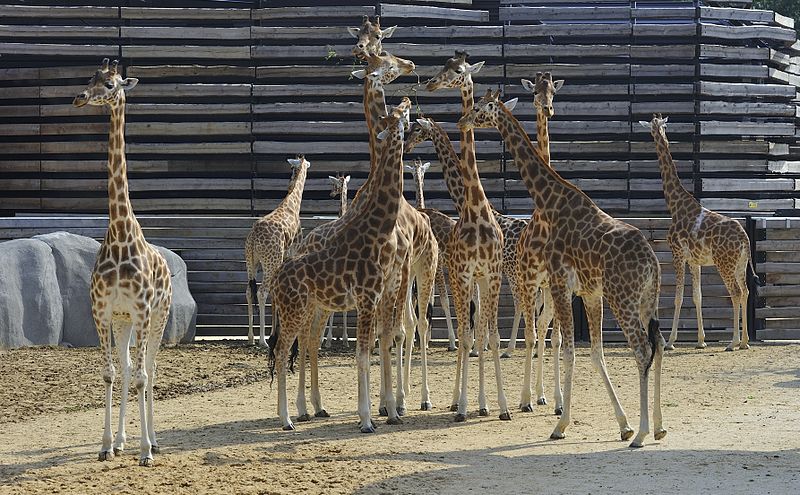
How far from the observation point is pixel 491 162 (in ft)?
68.1

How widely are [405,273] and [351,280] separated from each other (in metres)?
0.73

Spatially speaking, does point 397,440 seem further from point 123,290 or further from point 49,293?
point 49,293

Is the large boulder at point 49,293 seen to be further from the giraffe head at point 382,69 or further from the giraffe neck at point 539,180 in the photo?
the giraffe neck at point 539,180

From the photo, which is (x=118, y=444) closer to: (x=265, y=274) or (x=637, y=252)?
(x=637, y=252)

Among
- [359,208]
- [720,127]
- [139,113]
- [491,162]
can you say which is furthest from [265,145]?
[359,208]

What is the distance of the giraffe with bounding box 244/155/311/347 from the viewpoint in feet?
50.8

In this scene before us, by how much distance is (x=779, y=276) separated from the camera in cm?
1695

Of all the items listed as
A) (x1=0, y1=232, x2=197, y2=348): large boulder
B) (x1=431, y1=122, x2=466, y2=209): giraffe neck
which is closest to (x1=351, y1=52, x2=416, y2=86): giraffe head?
(x1=431, y1=122, x2=466, y2=209): giraffe neck

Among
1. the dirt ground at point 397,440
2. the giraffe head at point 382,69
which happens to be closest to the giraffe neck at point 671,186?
the dirt ground at point 397,440

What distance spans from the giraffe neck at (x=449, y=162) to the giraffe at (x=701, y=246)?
4.63m

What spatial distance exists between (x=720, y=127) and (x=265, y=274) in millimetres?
9382

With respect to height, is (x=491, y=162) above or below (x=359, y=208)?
above

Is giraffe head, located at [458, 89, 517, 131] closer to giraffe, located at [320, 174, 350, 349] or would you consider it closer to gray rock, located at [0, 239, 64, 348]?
giraffe, located at [320, 174, 350, 349]

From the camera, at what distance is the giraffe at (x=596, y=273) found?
28.9 feet
